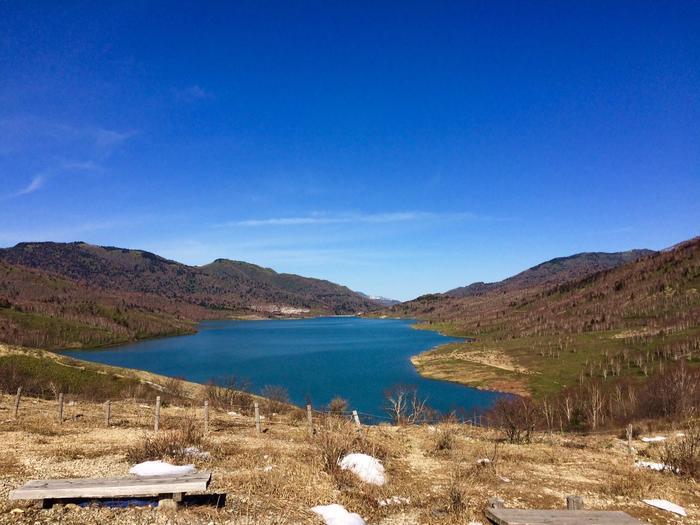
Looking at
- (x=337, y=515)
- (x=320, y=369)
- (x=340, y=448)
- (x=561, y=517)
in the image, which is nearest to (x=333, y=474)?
(x=340, y=448)

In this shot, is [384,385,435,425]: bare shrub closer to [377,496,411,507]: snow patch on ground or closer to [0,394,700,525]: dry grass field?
[0,394,700,525]: dry grass field

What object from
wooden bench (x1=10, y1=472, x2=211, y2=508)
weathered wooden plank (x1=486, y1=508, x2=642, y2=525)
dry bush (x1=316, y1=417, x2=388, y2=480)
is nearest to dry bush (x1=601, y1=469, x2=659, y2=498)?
weathered wooden plank (x1=486, y1=508, x2=642, y2=525)

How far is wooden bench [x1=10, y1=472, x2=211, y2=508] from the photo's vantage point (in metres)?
11.7

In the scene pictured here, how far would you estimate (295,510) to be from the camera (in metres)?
13.4

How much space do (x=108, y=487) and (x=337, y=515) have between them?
626 centimetres

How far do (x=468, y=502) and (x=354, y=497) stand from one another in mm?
3792

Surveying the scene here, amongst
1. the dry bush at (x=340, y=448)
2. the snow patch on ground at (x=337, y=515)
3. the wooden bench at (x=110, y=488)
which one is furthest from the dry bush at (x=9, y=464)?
the snow patch on ground at (x=337, y=515)

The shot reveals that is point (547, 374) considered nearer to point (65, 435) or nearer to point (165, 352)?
point (65, 435)

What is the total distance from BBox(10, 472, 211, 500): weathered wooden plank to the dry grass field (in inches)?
22.5

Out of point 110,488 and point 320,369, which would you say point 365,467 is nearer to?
point 110,488

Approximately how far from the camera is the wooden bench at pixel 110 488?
1167cm

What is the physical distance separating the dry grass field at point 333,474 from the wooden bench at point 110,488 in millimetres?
526

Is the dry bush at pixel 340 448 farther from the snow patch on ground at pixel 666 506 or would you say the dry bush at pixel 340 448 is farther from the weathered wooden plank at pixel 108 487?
the snow patch on ground at pixel 666 506

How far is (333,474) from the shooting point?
16.7 metres
